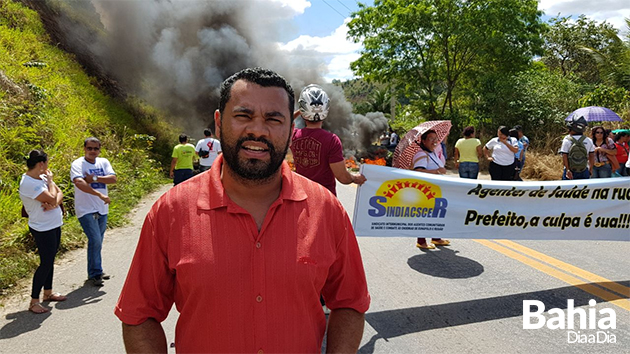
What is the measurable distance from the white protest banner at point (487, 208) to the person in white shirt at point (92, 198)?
2.99 m

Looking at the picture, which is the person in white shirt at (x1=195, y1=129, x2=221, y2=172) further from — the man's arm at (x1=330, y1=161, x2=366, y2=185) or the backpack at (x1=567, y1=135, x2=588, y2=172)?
the backpack at (x1=567, y1=135, x2=588, y2=172)

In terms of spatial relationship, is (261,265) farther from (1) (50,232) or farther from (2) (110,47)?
(2) (110,47)

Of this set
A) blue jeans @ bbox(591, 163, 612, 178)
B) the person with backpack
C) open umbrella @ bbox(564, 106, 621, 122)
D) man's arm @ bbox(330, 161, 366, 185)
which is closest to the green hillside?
man's arm @ bbox(330, 161, 366, 185)

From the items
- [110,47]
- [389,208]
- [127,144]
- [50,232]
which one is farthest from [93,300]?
[110,47]

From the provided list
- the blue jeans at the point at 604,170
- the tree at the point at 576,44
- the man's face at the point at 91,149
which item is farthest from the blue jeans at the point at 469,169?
the tree at the point at 576,44

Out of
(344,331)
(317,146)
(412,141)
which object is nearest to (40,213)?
(317,146)

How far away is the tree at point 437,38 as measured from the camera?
18.8 m

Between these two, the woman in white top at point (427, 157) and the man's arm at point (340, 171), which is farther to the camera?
the woman in white top at point (427, 157)

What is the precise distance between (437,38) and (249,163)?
19.8 metres

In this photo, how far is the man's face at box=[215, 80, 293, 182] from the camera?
1.59 m

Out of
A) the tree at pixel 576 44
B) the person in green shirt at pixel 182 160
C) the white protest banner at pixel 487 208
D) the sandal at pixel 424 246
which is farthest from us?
the tree at pixel 576 44

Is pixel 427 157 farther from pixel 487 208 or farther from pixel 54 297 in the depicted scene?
pixel 54 297

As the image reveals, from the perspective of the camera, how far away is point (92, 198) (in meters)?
5.29

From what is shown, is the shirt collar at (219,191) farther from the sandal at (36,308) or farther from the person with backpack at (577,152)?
the person with backpack at (577,152)
